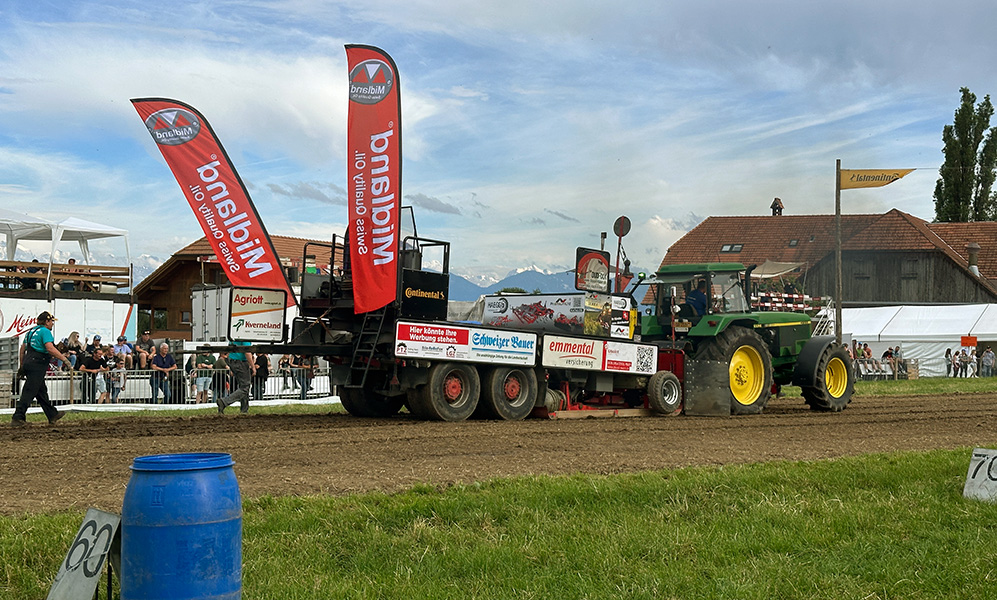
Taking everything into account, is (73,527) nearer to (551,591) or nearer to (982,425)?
(551,591)

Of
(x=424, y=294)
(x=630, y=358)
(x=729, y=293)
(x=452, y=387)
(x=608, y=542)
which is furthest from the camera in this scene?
(x=729, y=293)

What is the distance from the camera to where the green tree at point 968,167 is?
59969 mm

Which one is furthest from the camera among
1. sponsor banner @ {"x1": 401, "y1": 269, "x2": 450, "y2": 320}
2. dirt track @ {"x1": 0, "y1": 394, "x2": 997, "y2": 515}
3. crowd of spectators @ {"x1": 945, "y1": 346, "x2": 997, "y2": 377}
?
crowd of spectators @ {"x1": 945, "y1": 346, "x2": 997, "y2": 377}

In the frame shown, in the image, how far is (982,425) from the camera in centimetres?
1488

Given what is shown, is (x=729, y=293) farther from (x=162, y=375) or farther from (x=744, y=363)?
(x=162, y=375)

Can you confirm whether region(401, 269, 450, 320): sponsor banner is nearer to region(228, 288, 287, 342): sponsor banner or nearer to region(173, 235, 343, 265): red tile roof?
region(228, 288, 287, 342): sponsor banner

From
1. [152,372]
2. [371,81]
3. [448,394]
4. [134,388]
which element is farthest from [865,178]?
[134,388]

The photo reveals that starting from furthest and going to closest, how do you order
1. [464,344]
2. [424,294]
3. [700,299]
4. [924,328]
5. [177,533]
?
[924,328] < [700,299] < [464,344] < [424,294] < [177,533]

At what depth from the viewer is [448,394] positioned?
15.4 meters

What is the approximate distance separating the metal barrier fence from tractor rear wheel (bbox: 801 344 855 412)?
11.1m

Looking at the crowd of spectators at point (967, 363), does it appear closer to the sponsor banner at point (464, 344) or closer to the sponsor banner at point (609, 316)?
the sponsor banner at point (609, 316)

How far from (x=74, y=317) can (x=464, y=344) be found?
18295mm

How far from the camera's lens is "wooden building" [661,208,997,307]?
187 ft

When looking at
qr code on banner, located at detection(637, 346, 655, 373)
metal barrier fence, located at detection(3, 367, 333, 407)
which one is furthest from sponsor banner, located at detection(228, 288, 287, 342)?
metal barrier fence, located at detection(3, 367, 333, 407)
